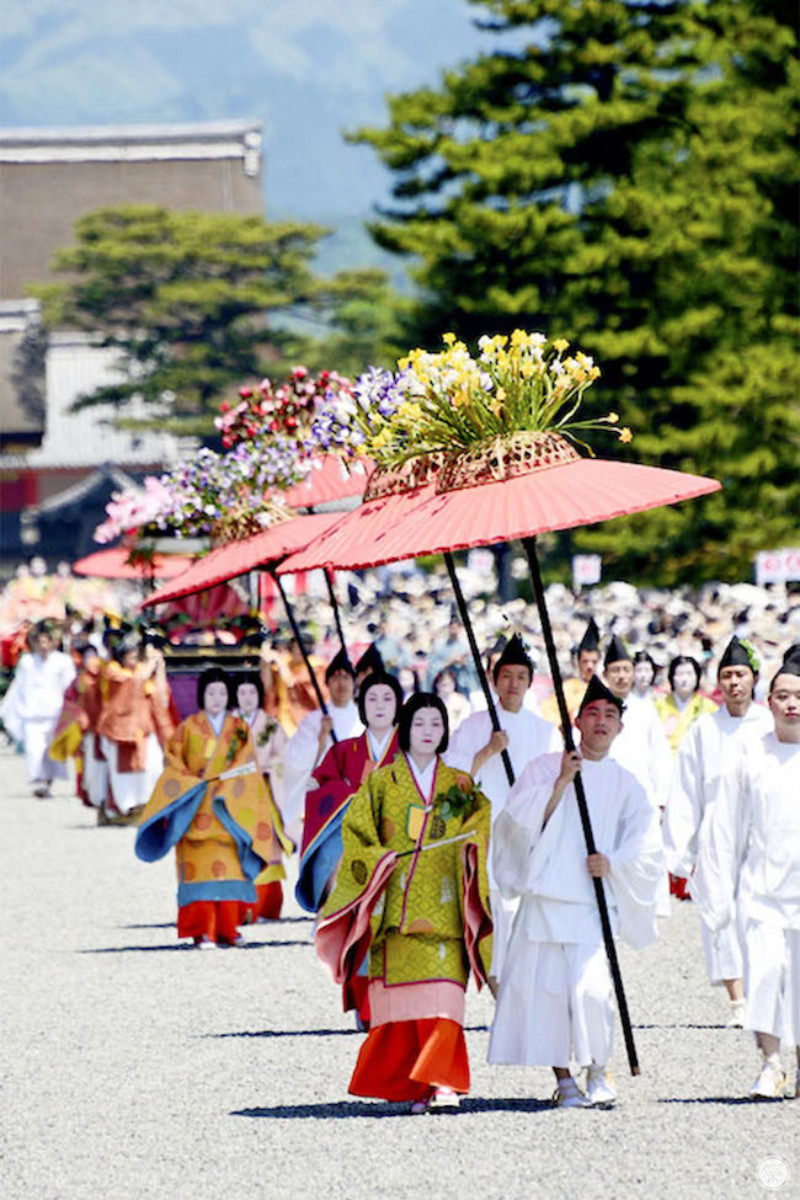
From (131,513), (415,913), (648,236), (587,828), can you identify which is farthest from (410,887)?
(648,236)

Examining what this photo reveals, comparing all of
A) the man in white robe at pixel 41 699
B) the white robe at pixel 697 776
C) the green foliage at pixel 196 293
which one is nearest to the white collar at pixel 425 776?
the white robe at pixel 697 776

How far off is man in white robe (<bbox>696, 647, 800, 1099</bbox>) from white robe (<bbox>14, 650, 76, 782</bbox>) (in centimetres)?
1679

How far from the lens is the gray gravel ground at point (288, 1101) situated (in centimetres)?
649

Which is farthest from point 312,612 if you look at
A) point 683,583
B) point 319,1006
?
point 319,1006

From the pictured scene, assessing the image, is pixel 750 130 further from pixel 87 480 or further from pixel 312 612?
pixel 87 480

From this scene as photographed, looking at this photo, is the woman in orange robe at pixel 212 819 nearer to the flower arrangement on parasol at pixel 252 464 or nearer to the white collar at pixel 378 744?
the flower arrangement on parasol at pixel 252 464

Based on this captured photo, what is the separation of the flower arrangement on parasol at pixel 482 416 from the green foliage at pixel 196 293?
46.3 metres

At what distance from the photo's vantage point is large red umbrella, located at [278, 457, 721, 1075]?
7.23 metres

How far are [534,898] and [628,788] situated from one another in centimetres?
46

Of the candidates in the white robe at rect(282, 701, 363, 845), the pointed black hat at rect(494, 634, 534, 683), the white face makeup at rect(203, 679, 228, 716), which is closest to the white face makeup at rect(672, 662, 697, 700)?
the white robe at rect(282, 701, 363, 845)


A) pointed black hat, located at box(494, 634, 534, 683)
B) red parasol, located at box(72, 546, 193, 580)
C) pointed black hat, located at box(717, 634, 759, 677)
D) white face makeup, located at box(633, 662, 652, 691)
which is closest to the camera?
pointed black hat, located at box(494, 634, 534, 683)

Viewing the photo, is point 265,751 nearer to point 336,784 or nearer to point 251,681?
point 251,681

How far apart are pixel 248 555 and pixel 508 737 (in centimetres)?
288

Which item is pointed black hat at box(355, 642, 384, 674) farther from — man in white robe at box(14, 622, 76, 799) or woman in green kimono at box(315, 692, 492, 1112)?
man in white robe at box(14, 622, 76, 799)
